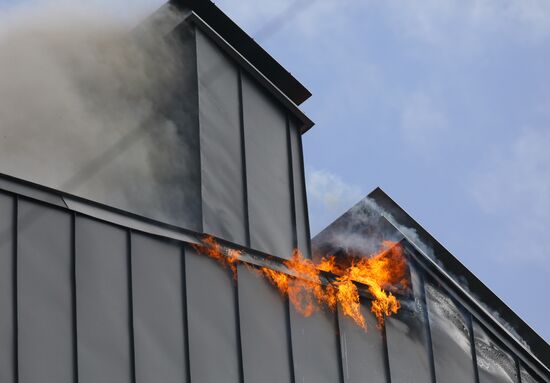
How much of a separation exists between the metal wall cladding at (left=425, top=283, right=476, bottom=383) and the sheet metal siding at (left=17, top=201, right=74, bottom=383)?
665 centimetres

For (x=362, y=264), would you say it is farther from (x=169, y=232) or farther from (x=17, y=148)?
→ (x=17, y=148)

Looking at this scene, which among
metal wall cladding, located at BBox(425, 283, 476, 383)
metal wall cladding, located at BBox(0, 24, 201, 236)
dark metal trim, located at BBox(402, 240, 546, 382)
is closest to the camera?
metal wall cladding, located at BBox(0, 24, 201, 236)

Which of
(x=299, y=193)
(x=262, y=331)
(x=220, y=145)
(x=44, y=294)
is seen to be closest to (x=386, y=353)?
(x=262, y=331)

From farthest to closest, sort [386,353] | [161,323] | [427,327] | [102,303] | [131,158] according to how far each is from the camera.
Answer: [427,327]
[386,353]
[131,158]
[161,323]
[102,303]

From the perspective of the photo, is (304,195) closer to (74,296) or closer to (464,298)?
(464,298)

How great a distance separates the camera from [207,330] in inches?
618

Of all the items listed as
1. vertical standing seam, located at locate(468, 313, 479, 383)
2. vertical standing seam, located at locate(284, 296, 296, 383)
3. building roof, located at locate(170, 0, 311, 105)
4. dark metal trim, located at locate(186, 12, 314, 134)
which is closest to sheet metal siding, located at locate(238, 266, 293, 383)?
vertical standing seam, located at locate(284, 296, 296, 383)

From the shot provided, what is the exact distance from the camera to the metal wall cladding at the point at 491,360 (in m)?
18.8

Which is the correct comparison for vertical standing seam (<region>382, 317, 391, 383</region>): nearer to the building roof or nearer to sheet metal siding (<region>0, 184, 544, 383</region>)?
sheet metal siding (<region>0, 184, 544, 383</region>)

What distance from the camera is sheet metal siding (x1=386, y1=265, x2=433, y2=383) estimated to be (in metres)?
17.9

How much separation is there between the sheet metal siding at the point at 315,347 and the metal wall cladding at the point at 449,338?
1.99 metres

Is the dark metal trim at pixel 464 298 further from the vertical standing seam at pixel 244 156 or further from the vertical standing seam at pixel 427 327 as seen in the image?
the vertical standing seam at pixel 244 156

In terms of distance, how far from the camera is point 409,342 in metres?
18.2

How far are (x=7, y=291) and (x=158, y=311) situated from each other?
7.34 feet
